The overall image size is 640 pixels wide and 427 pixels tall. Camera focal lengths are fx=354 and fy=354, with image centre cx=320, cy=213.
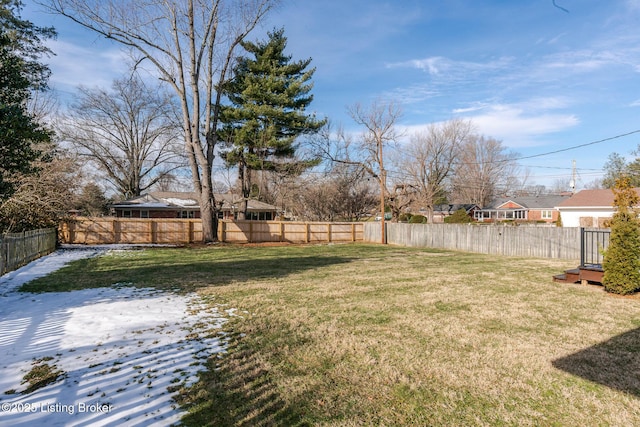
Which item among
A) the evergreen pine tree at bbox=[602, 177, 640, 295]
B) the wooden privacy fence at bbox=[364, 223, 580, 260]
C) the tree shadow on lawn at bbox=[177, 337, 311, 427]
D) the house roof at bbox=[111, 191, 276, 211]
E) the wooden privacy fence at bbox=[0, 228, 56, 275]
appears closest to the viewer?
the tree shadow on lawn at bbox=[177, 337, 311, 427]

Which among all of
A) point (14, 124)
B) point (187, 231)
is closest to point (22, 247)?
point (14, 124)

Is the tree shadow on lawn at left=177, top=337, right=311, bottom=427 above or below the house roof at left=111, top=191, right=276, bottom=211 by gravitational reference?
below

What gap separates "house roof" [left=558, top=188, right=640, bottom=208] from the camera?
26.1 metres

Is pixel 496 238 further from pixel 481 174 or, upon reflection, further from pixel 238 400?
pixel 481 174

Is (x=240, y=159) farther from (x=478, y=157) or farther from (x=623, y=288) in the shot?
(x=478, y=157)

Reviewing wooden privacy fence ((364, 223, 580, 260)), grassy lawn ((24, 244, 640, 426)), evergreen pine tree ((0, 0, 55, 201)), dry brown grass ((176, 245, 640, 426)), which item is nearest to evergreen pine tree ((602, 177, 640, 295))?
grassy lawn ((24, 244, 640, 426))

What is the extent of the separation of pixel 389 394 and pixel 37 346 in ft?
13.3

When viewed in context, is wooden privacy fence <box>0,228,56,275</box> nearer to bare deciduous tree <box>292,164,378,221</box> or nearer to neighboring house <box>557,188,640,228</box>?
bare deciduous tree <box>292,164,378,221</box>

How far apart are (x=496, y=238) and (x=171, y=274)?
13.8 metres

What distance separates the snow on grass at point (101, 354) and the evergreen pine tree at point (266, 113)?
55.6 ft

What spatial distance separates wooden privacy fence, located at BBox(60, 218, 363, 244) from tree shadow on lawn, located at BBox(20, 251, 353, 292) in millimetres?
8362

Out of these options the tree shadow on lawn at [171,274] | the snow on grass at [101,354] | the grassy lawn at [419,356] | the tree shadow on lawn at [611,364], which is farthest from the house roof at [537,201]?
the snow on grass at [101,354]

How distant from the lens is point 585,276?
814 centimetres

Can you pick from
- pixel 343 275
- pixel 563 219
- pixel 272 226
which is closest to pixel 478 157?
pixel 563 219
